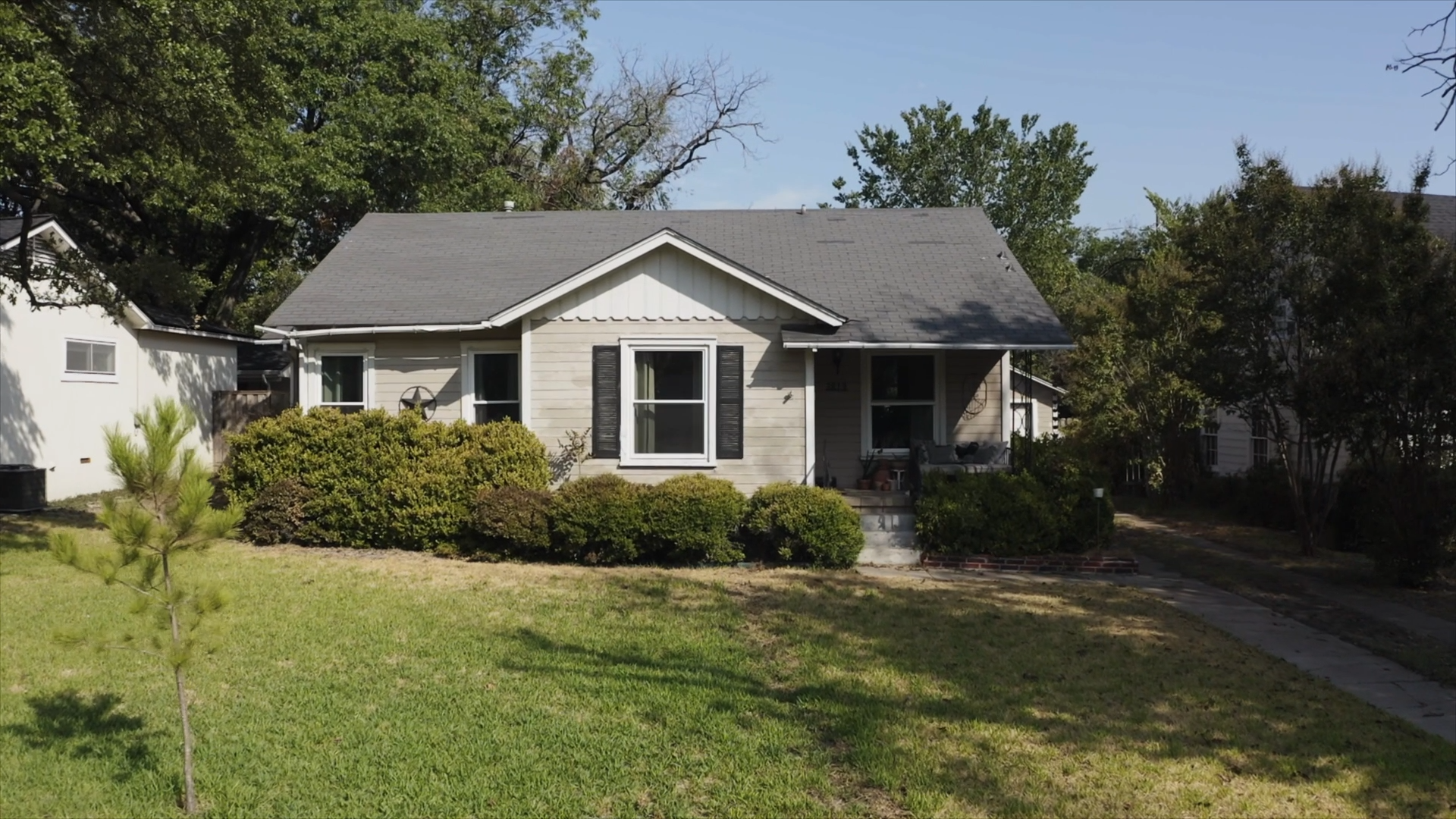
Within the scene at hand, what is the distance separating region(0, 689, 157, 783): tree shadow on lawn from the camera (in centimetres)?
636

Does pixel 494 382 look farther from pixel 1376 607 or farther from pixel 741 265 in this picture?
pixel 1376 607

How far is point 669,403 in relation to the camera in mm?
14797

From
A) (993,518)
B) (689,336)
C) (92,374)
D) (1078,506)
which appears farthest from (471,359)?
(1078,506)

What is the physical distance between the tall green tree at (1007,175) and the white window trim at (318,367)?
2055cm

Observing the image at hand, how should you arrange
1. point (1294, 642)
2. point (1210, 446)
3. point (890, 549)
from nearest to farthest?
point (1294, 642) < point (890, 549) < point (1210, 446)

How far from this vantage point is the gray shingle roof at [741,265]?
1552 cm

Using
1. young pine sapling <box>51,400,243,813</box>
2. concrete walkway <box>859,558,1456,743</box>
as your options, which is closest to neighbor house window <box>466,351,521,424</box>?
concrete walkway <box>859,558,1456,743</box>

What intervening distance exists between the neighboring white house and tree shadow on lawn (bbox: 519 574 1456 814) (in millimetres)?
11402

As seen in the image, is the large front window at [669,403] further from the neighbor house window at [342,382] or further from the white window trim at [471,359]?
the neighbor house window at [342,382]

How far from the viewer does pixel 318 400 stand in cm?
1620

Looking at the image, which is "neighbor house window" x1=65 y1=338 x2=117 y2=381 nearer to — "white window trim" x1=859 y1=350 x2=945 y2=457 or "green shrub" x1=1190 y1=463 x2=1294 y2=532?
"white window trim" x1=859 y1=350 x2=945 y2=457

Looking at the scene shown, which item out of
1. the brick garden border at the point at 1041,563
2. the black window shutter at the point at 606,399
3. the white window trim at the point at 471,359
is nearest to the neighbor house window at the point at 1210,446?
the brick garden border at the point at 1041,563

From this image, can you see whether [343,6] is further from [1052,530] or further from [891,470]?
[1052,530]

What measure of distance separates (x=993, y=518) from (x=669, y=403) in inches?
174
